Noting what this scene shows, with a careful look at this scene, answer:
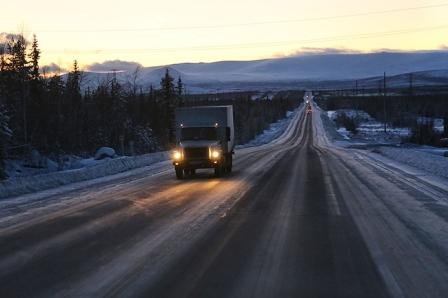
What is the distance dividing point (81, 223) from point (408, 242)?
253 inches

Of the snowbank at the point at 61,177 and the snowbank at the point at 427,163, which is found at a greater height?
the snowbank at the point at 61,177

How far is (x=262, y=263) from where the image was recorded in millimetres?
8750

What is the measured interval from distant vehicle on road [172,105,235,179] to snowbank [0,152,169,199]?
383cm

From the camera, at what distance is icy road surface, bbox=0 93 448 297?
7.52m

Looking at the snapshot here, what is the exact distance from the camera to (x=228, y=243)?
10352mm

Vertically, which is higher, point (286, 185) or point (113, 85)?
point (113, 85)

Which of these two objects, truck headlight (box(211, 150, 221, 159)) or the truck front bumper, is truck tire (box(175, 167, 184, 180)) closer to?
the truck front bumper

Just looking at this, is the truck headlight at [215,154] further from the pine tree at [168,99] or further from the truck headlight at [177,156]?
the pine tree at [168,99]

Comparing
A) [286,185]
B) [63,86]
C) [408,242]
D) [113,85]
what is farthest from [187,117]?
[113,85]

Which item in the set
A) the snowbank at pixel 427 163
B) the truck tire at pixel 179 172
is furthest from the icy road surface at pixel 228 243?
the snowbank at pixel 427 163

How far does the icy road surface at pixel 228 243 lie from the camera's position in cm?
752

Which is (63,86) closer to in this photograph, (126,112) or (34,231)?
(126,112)

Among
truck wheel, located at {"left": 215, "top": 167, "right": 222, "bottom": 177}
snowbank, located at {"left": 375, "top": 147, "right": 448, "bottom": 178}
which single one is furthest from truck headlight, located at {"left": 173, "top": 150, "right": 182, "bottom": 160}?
snowbank, located at {"left": 375, "top": 147, "right": 448, "bottom": 178}

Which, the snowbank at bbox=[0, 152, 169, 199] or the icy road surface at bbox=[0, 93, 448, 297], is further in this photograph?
the snowbank at bbox=[0, 152, 169, 199]
